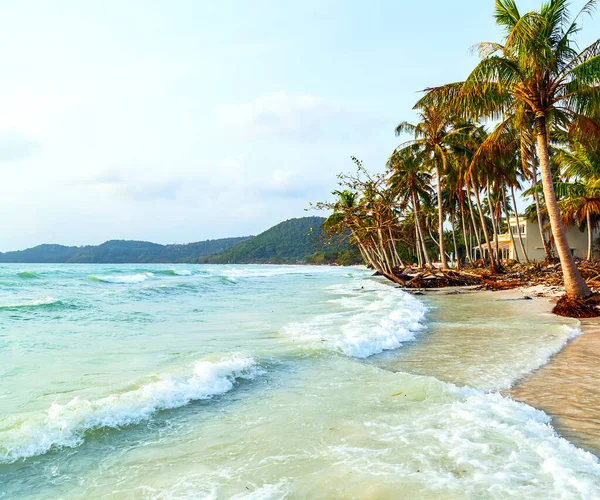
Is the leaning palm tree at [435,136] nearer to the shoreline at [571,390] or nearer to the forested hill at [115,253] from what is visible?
the shoreline at [571,390]

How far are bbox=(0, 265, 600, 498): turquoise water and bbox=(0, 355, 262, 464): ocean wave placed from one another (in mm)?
18

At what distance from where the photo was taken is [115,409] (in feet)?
16.3

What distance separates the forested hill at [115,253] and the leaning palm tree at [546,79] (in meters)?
158

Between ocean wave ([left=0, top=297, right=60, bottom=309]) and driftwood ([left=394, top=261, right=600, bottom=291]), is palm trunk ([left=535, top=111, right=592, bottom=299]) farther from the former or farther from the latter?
ocean wave ([left=0, top=297, right=60, bottom=309])

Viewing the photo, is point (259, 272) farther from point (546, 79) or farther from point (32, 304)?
point (546, 79)

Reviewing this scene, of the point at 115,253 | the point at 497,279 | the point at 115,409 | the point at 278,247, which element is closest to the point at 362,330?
the point at 115,409

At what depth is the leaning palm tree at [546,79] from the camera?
11758 mm

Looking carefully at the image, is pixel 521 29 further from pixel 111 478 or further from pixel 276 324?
pixel 111 478

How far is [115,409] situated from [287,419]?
195cm

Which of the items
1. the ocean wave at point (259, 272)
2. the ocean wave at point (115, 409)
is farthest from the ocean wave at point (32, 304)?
the ocean wave at point (259, 272)

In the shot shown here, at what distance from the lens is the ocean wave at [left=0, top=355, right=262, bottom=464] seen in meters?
4.21

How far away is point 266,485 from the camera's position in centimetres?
333

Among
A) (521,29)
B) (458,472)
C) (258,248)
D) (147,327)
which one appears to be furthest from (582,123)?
(258,248)

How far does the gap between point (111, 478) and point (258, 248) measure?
15353 centimetres
